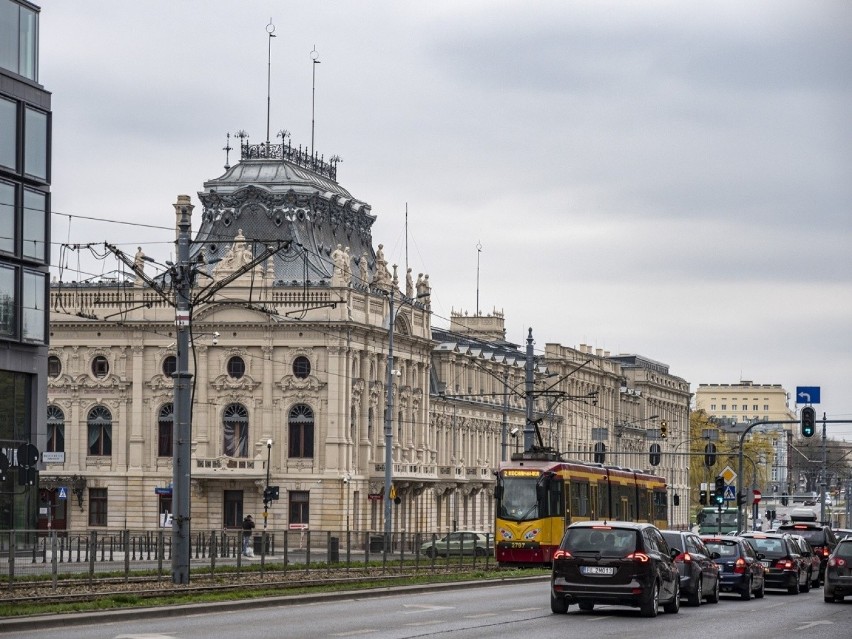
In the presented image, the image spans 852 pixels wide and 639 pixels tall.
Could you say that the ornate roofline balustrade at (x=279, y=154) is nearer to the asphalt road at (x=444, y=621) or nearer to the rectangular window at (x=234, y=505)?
the rectangular window at (x=234, y=505)

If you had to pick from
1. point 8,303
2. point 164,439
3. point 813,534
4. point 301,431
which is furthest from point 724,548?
point 164,439

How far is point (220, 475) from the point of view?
89.4 metres

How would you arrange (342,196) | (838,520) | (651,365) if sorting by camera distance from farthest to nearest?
1. (838,520)
2. (651,365)
3. (342,196)

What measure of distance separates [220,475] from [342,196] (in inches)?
766

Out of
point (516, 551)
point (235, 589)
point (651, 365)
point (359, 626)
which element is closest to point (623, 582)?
point (359, 626)

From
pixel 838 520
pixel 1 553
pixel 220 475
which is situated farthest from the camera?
pixel 838 520

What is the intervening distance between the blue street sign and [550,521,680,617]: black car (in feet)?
120

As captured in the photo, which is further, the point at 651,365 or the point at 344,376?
the point at 651,365

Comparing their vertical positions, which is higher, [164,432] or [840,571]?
[164,432]

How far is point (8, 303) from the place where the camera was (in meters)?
57.2

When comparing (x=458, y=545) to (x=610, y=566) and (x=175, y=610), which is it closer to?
(x=610, y=566)

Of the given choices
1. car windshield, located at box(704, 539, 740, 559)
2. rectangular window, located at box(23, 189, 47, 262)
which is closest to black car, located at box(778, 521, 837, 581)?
car windshield, located at box(704, 539, 740, 559)

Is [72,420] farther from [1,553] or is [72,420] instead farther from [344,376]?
[1,553]

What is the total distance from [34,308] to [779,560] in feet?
88.3
